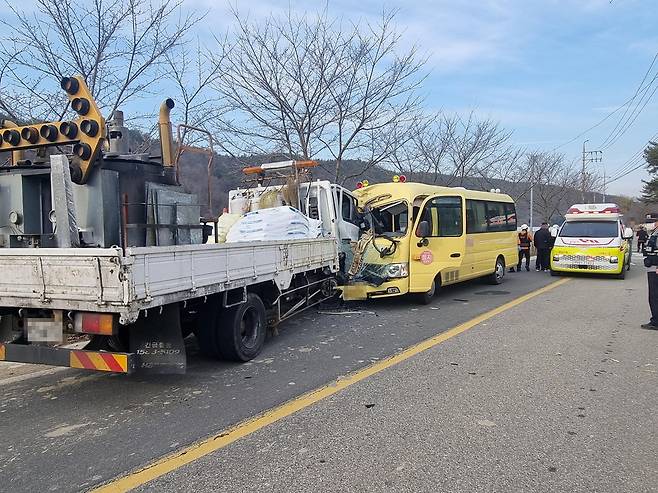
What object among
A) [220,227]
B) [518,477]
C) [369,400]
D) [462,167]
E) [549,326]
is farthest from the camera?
[462,167]

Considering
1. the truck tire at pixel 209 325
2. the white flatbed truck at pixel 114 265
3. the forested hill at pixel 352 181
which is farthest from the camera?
the forested hill at pixel 352 181

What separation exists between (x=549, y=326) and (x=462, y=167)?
18552mm

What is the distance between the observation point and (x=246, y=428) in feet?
13.3

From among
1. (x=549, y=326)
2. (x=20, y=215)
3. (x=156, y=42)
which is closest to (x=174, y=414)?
(x=20, y=215)

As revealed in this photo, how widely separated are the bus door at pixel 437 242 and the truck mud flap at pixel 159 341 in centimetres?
562

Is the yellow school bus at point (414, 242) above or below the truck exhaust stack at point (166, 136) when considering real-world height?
below

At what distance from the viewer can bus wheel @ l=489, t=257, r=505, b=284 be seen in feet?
43.4

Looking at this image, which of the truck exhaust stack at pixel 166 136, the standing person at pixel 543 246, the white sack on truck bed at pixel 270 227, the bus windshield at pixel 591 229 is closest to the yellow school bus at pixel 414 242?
the white sack on truck bed at pixel 270 227

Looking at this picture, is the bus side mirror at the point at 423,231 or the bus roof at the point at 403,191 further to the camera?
the bus roof at the point at 403,191

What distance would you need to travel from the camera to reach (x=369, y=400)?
4.63 m

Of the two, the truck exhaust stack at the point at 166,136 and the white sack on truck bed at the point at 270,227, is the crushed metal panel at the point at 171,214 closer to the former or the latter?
the truck exhaust stack at the point at 166,136

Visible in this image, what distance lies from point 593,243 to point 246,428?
43.7 ft

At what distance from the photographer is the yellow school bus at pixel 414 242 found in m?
9.52

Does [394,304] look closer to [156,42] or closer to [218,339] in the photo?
[218,339]
